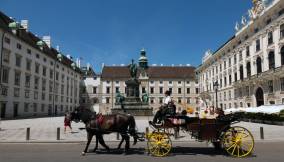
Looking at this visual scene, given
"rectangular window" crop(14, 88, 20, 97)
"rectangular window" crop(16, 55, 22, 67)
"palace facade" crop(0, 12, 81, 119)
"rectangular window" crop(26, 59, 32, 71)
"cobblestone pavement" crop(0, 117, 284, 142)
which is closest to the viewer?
"cobblestone pavement" crop(0, 117, 284, 142)

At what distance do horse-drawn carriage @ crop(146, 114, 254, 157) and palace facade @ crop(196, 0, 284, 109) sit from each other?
32164 millimetres

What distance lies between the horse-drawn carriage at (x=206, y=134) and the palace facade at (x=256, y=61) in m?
32.2

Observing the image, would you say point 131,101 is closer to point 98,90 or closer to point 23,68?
point 23,68

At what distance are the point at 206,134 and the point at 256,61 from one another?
1652 inches

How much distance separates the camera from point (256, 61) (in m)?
48.1

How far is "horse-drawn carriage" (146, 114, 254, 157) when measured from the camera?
33.1ft

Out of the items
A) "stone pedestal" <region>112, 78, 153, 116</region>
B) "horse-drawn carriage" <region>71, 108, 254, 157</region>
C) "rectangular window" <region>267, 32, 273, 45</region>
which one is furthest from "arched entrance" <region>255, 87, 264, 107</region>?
"horse-drawn carriage" <region>71, 108, 254, 157</region>

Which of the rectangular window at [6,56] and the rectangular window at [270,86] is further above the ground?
the rectangular window at [6,56]

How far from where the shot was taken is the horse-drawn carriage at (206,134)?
1010 centimetres

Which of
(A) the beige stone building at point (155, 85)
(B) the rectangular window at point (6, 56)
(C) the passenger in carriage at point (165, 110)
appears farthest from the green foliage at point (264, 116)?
(A) the beige stone building at point (155, 85)

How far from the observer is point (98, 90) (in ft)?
303

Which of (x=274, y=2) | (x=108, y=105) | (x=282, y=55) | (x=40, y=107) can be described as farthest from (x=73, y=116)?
(x=108, y=105)

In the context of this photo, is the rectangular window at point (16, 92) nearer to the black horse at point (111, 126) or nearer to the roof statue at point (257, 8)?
the black horse at point (111, 126)

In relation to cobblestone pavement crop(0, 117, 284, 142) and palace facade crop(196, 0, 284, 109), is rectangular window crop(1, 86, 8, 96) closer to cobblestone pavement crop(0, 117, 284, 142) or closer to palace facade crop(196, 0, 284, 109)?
cobblestone pavement crop(0, 117, 284, 142)
